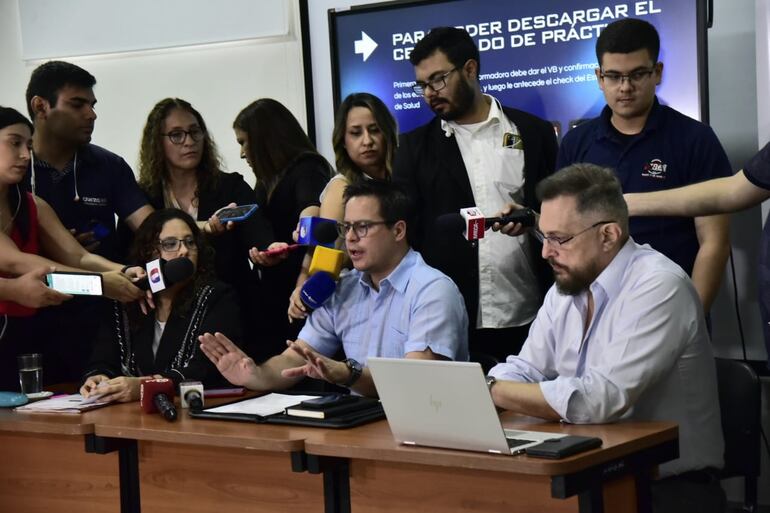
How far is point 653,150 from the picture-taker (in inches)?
134

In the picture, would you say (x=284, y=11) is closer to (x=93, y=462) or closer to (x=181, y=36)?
(x=181, y=36)

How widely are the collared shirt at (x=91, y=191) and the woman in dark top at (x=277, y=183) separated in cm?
49

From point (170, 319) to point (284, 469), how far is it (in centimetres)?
111

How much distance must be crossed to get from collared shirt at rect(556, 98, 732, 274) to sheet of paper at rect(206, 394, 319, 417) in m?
1.25

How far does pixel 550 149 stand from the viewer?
3.81m

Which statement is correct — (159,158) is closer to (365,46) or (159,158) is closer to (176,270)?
(176,270)

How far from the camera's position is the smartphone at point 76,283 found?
10.5 ft

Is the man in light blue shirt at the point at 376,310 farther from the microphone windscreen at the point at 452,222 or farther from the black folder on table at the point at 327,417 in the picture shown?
the black folder on table at the point at 327,417

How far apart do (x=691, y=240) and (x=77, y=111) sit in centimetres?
232

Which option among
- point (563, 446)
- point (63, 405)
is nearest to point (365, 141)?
point (63, 405)

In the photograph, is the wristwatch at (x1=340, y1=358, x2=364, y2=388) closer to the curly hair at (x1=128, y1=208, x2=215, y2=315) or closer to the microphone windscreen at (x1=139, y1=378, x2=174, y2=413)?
the microphone windscreen at (x1=139, y1=378, x2=174, y2=413)

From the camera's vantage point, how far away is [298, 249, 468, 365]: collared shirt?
322cm

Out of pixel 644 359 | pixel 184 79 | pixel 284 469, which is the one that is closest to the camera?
pixel 644 359

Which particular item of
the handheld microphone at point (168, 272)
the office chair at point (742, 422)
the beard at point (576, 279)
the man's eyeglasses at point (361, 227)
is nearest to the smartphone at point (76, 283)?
the handheld microphone at point (168, 272)
